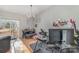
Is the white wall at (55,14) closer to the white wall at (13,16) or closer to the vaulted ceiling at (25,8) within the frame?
the vaulted ceiling at (25,8)

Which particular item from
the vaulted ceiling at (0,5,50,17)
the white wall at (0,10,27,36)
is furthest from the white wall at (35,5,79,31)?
the white wall at (0,10,27,36)

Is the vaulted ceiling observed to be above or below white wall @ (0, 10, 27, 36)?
above

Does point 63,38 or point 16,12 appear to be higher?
point 16,12

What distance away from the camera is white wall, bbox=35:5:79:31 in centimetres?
186

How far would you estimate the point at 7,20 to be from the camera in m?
1.85

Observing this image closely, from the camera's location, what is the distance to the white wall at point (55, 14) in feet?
6.11

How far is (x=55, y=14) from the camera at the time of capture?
1.86 metres

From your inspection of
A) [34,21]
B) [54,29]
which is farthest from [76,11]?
[34,21]

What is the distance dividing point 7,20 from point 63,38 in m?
0.73

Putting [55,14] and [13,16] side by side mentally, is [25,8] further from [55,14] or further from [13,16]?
[55,14]

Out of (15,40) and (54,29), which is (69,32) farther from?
(15,40)

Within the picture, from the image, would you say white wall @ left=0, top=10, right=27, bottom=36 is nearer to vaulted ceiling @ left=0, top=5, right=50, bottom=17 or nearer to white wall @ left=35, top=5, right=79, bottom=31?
vaulted ceiling @ left=0, top=5, right=50, bottom=17

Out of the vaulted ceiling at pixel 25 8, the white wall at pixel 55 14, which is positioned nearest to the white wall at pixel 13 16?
the vaulted ceiling at pixel 25 8

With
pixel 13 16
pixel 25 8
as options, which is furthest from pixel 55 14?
pixel 13 16
